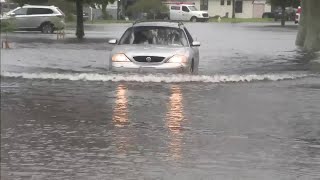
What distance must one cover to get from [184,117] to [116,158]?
2958 millimetres

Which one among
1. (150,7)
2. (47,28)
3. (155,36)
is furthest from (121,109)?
(150,7)

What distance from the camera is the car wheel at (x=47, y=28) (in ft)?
129

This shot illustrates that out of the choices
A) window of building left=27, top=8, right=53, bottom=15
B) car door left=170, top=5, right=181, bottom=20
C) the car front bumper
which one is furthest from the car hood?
car door left=170, top=5, right=181, bottom=20

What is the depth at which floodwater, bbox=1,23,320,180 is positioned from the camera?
7020 millimetres

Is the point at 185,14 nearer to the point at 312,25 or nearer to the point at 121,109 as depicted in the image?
the point at 312,25

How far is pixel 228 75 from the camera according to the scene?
1648cm

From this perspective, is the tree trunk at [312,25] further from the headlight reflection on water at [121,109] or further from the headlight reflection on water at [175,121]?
the headlight reflection on water at [121,109]

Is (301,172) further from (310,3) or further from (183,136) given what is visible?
(310,3)

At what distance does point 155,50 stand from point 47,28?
26437 millimetres

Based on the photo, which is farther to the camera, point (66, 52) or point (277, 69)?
point (66, 52)

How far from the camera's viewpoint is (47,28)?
39.5 m

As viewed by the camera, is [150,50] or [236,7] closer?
[150,50]

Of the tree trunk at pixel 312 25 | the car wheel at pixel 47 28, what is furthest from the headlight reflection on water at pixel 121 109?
the car wheel at pixel 47 28

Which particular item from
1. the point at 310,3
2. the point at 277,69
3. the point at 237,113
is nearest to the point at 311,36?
the point at 310,3
